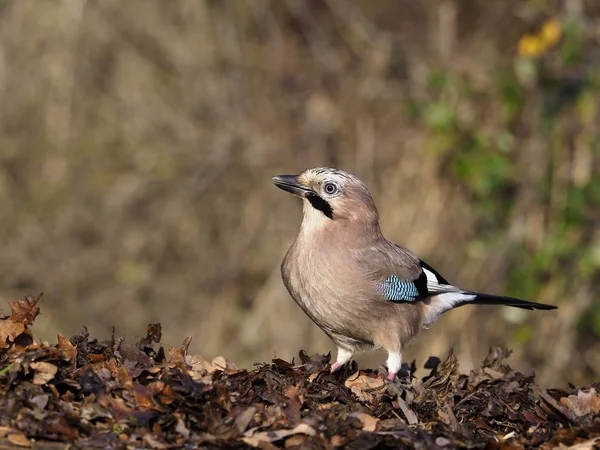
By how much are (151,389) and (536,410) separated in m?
1.96

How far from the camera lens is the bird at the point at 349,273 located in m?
6.36

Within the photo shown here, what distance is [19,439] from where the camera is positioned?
413 cm

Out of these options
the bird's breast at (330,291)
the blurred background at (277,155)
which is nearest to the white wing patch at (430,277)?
the bird's breast at (330,291)

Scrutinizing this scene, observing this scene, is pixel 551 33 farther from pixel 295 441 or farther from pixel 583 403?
pixel 295 441

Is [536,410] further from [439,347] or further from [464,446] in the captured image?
[439,347]

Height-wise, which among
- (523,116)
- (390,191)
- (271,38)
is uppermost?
(271,38)

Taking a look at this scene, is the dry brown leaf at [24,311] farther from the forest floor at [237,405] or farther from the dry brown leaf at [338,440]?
the dry brown leaf at [338,440]

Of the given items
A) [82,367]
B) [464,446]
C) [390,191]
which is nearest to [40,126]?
[390,191]

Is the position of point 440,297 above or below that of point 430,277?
below

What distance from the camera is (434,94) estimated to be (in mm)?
12266

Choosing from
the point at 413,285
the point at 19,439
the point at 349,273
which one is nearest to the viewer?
the point at 19,439

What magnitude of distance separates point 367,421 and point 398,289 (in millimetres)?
2292

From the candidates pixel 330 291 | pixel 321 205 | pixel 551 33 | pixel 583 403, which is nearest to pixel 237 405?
pixel 583 403

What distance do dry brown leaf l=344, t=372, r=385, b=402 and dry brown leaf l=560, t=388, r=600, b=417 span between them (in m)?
0.93
